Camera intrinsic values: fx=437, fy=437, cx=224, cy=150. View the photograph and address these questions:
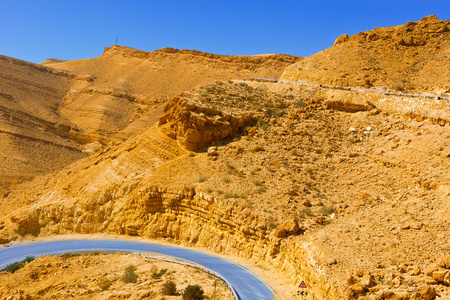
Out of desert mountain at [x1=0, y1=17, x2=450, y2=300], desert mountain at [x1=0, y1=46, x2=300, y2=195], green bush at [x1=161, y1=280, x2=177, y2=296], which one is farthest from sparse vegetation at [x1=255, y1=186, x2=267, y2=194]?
desert mountain at [x1=0, y1=46, x2=300, y2=195]

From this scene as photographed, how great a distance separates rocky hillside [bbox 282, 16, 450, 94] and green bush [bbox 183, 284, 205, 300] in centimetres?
1726

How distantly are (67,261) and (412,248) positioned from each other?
13602 mm

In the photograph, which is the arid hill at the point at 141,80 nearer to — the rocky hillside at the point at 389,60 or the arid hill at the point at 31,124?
the arid hill at the point at 31,124

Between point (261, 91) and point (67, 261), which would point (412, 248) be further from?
point (261, 91)

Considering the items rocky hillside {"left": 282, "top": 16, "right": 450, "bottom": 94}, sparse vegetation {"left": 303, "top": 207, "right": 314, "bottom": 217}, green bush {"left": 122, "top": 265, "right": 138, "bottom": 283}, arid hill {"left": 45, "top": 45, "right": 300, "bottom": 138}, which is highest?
arid hill {"left": 45, "top": 45, "right": 300, "bottom": 138}

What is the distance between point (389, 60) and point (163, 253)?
62.8 ft

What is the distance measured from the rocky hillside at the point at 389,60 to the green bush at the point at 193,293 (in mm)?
17260

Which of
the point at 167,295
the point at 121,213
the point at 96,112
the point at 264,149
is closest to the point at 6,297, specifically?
the point at 167,295

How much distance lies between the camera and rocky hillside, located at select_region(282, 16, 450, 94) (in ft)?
84.8

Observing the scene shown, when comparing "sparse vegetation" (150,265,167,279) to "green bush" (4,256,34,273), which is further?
"green bush" (4,256,34,273)

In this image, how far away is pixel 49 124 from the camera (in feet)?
154

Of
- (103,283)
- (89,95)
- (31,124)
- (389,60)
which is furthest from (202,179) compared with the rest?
(89,95)

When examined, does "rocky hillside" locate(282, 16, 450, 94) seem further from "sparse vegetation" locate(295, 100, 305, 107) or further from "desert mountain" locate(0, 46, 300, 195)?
"desert mountain" locate(0, 46, 300, 195)

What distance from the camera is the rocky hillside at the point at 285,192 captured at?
12828 mm
